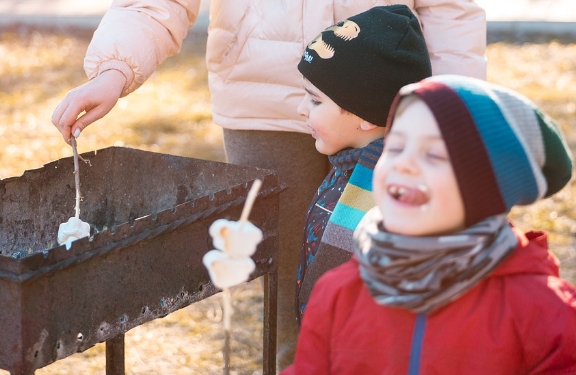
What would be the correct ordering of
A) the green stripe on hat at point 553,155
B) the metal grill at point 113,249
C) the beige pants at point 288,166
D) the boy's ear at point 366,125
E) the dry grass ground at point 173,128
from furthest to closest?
the dry grass ground at point 173,128, the beige pants at point 288,166, the boy's ear at point 366,125, the metal grill at point 113,249, the green stripe on hat at point 553,155

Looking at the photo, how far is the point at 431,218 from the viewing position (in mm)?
1630

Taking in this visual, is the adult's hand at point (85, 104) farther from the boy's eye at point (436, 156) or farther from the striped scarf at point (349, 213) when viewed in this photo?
the boy's eye at point (436, 156)

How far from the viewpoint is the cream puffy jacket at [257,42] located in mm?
2693

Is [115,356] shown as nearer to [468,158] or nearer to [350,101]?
[350,101]

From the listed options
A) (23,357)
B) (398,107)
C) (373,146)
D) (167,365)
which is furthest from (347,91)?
(167,365)

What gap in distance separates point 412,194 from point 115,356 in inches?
57.6

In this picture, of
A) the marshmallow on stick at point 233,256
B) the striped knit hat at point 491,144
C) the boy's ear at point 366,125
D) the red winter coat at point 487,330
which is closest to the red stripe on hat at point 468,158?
the striped knit hat at point 491,144

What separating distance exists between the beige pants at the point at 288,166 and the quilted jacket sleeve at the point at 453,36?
0.48m

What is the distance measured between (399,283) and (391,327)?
11 centimetres

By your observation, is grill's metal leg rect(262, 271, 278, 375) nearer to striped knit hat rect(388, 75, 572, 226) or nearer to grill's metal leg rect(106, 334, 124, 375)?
grill's metal leg rect(106, 334, 124, 375)

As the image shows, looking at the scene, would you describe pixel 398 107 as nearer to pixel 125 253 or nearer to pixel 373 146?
pixel 373 146

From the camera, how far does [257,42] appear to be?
9.14 feet

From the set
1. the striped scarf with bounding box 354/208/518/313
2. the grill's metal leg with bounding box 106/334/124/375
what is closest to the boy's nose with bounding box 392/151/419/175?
the striped scarf with bounding box 354/208/518/313

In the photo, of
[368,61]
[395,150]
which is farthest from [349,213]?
[395,150]
